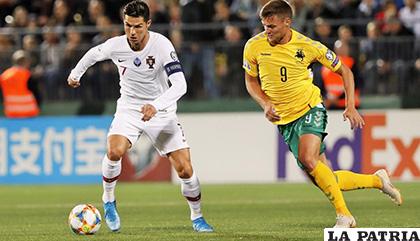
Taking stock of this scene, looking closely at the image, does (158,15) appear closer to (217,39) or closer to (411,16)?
(217,39)

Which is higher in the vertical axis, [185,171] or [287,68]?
[287,68]

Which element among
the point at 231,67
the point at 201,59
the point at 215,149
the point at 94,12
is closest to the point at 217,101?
the point at 231,67

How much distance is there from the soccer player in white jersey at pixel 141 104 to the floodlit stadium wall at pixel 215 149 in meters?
7.93

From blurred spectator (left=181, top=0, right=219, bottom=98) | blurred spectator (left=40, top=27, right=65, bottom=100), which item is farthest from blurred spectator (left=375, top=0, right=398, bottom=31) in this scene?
blurred spectator (left=40, top=27, right=65, bottom=100)

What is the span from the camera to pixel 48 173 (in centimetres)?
1967

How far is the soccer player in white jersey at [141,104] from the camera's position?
10.9 m

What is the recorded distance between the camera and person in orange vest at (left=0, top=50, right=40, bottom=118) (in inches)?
793

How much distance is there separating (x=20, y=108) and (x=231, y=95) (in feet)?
11.9

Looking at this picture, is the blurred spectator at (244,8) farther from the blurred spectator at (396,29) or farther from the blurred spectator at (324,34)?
the blurred spectator at (396,29)

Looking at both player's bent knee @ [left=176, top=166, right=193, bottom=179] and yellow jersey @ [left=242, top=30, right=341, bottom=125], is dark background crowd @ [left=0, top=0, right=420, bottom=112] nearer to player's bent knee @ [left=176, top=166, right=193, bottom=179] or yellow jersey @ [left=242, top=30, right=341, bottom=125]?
yellow jersey @ [left=242, top=30, right=341, bottom=125]

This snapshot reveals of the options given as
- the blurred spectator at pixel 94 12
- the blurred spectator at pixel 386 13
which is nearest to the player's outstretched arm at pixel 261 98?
the blurred spectator at pixel 386 13

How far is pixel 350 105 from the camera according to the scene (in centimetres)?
1032

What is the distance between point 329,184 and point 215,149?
29.9 ft

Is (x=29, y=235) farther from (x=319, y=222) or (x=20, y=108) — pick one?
(x=20, y=108)
